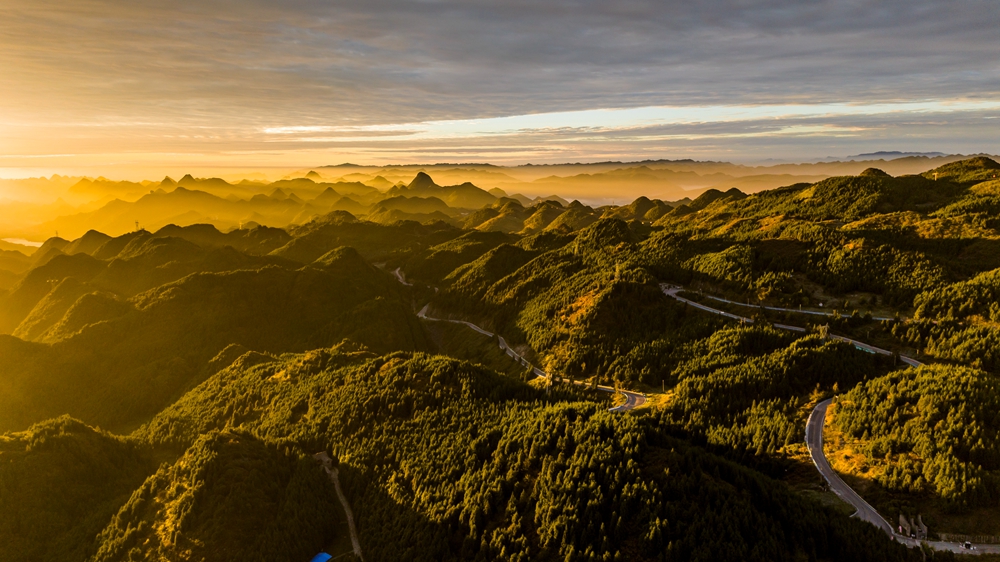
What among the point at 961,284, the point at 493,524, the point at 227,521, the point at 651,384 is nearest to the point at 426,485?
the point at 493,524

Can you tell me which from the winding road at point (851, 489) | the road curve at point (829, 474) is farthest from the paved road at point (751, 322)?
the road curve at point (829, 474)

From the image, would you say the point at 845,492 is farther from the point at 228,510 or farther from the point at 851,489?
the point at 228,510

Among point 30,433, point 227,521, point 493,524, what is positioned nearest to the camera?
point 493,524

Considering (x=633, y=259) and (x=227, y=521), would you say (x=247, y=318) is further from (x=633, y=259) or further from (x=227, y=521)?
(x=633, y=259)

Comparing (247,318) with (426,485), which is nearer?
(426,485)

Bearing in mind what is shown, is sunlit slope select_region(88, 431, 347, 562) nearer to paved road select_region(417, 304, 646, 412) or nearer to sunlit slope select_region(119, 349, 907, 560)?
sunlit slope select_region(119, 349, 907, 560)

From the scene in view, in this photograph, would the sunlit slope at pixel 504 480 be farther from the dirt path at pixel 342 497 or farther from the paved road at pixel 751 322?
the paved road at pixel 751 322
